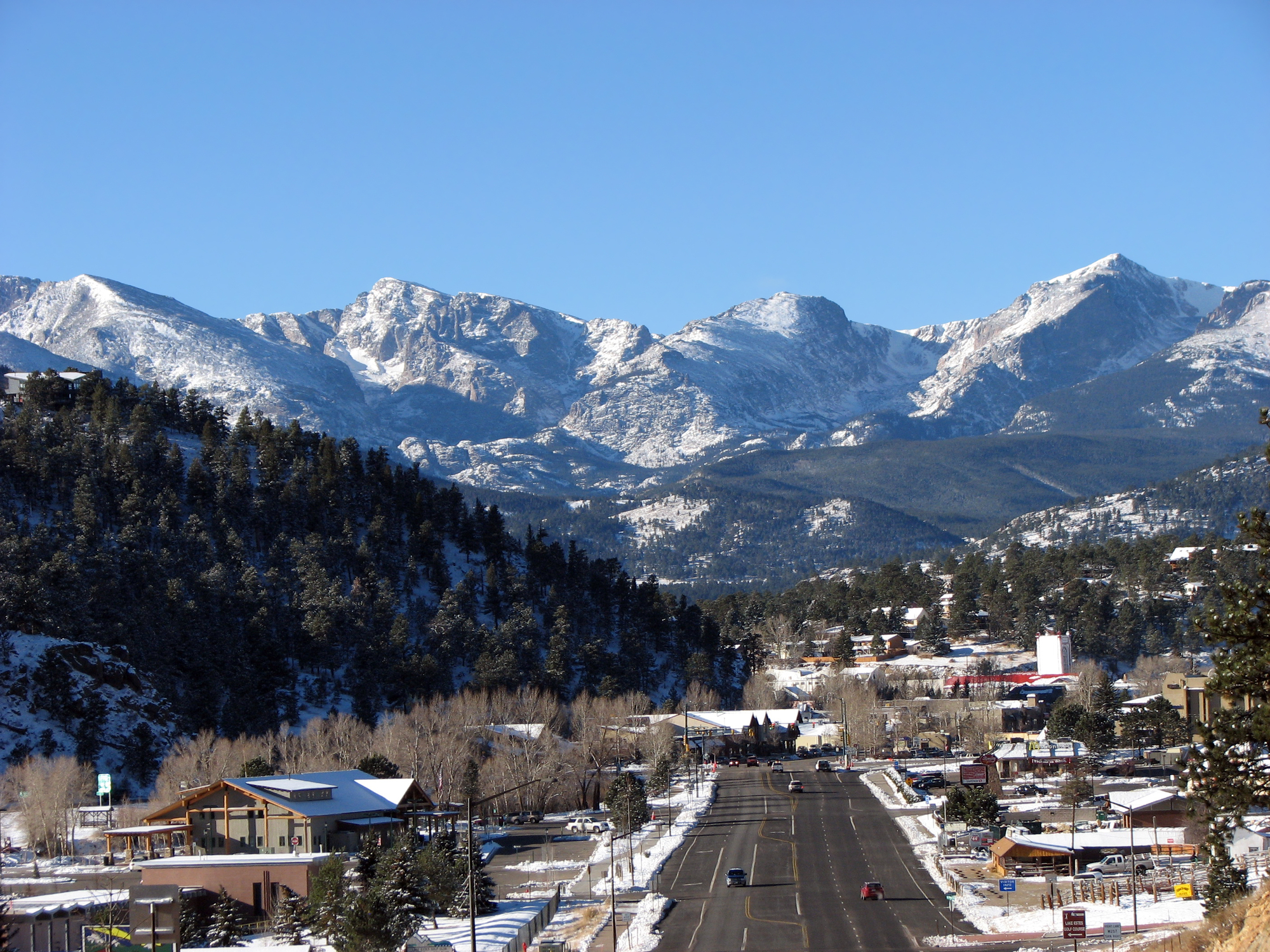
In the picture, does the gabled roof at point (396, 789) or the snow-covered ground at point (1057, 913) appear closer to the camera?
the snow-covered ground at point (1057, 913)

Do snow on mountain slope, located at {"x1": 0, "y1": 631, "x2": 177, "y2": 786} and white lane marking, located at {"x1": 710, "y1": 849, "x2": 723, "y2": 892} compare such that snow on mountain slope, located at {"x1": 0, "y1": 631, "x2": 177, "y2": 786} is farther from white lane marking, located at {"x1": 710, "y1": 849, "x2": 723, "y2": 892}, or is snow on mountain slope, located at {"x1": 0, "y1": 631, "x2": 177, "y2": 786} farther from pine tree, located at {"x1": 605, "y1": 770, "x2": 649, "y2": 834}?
white lane marking, located at {"x1": 710, "y1": 849, "x2": 723, "y2": 892}

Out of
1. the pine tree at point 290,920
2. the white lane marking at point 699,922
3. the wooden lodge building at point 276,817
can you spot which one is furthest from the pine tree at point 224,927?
the white lane marking at point 699,922

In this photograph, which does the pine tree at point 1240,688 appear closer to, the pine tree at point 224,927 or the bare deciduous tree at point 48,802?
the pine tree at point 224,927

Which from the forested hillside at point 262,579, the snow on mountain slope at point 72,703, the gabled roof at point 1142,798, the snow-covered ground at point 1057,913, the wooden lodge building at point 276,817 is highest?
the forested hillside at point 262,579

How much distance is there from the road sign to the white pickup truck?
1047 inches

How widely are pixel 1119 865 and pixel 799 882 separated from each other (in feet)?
63.7

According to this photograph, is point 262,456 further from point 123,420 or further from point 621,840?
point 621,840

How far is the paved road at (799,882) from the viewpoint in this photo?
68.4 metres

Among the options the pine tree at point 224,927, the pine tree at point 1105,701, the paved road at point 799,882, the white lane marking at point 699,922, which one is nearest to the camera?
the white lane marking at point 699,922

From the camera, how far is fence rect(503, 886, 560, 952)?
6688cm

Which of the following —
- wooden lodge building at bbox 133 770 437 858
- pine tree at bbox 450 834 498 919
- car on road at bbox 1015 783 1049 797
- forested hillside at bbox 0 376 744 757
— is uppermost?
forested hillside at bbox 0 376 744 757

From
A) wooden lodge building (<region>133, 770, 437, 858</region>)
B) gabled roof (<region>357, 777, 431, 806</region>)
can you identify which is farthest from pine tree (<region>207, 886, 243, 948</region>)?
gabled roof (<region>357, 777, 431, 806</region>)

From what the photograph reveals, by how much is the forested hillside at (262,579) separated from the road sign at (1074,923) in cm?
9424

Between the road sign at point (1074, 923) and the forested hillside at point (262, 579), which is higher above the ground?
the forested hillside at point (262, 579)
